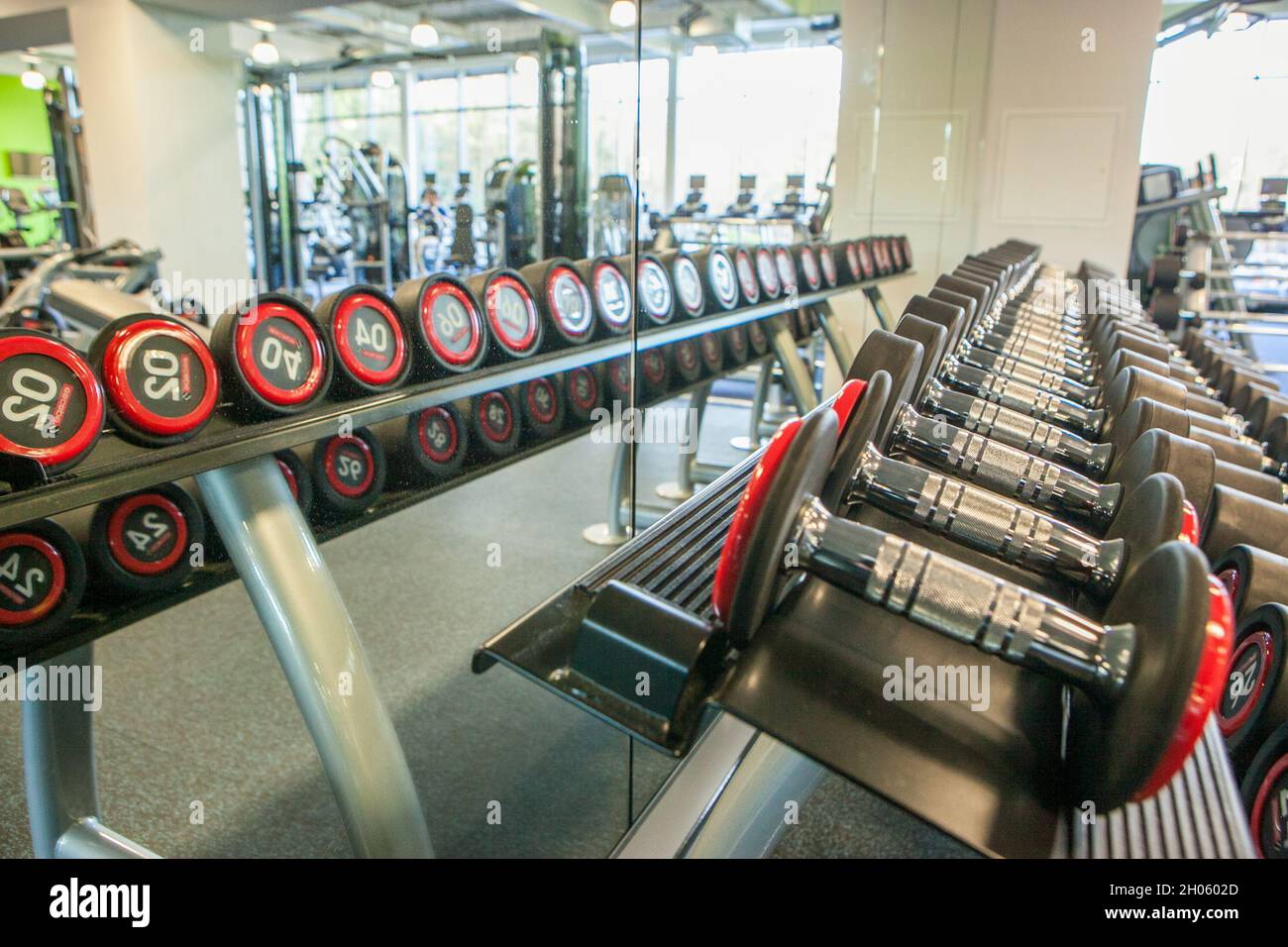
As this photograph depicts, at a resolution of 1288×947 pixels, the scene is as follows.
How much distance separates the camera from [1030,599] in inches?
22.5

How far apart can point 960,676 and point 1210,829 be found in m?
0.21

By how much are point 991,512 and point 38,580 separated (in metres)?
1.05

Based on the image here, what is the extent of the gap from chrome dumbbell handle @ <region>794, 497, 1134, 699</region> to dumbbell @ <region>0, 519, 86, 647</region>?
89 cm

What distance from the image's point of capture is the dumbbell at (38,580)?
938mm

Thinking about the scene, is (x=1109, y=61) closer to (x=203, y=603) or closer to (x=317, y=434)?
(x=317, y=434)

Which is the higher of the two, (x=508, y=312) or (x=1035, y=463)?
(x=508, y=312)

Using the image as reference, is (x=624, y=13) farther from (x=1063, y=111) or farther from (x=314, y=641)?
(x=1063, y=111)

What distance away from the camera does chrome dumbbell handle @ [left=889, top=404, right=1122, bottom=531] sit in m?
0.91

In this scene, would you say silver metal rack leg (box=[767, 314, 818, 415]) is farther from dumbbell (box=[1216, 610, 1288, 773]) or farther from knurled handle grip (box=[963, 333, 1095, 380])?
dumbbell (box=[1216, 610, 1288, 773])

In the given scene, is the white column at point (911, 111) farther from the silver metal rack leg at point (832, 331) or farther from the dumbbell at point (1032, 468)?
the dumbbell at point (1032, 468)

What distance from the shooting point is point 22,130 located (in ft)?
37.3

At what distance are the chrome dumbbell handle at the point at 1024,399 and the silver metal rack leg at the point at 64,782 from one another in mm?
1461

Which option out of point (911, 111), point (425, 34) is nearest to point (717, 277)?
point (911, 111)

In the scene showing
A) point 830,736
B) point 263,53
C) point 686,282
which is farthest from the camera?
point 263,53
